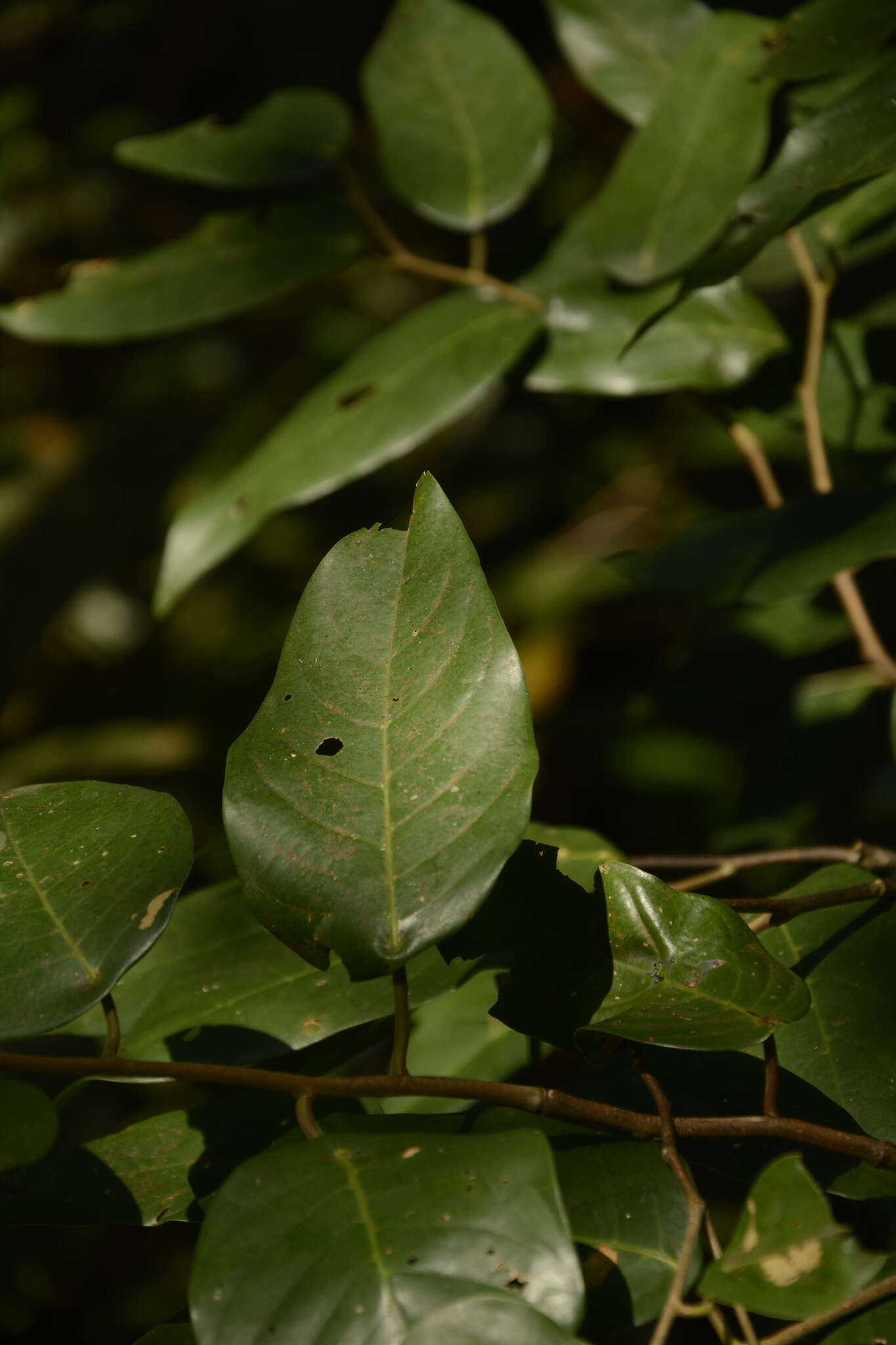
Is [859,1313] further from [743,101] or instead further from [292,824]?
[743,101]

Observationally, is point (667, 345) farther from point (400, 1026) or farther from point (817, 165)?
point (400, 1026)

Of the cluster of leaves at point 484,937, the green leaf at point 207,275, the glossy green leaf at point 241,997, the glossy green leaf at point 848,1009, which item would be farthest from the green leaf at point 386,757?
the green leaf at point 207,275

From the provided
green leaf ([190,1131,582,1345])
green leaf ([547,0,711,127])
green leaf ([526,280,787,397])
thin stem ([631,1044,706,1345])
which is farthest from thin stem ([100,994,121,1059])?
green leaf ([547,0,711,127])

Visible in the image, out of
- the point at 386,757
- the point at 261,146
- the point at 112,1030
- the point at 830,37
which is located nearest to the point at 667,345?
the point at 830,37

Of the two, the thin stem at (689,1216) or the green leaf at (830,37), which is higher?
the green leaf at (830,37)

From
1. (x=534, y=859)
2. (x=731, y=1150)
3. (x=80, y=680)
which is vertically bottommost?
(x=80, y=680)

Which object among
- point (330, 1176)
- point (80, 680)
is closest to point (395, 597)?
point (330, 1176)

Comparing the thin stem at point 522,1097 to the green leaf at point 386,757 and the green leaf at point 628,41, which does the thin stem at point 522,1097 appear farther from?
the green leaf at point 628,41
